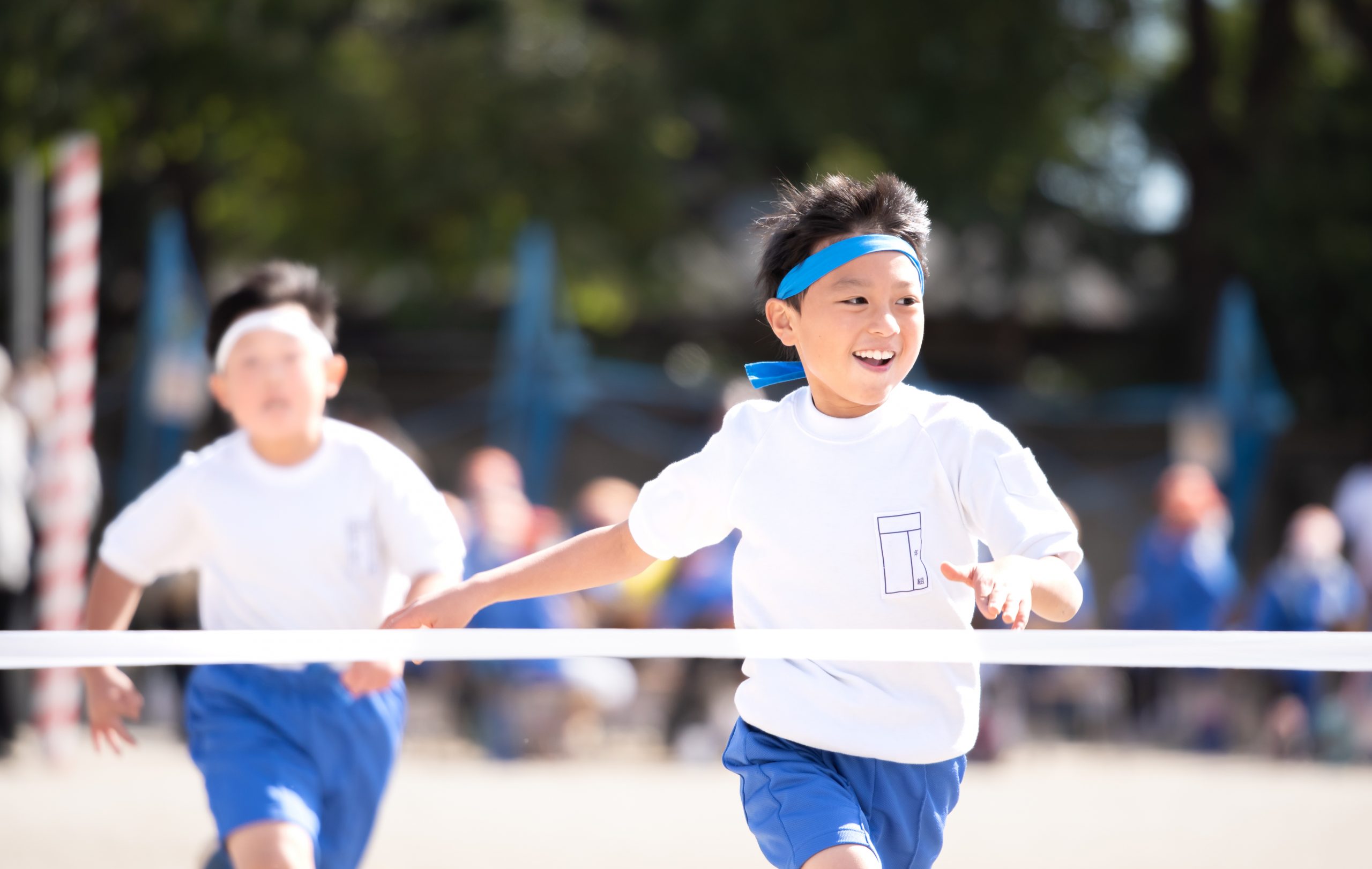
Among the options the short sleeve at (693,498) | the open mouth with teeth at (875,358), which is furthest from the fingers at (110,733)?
the open mouth with teeth at (875,358)

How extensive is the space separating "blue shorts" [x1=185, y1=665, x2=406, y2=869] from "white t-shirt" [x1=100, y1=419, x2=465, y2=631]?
0.16 m

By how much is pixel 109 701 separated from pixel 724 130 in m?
15.3

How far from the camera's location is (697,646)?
2.97 meters

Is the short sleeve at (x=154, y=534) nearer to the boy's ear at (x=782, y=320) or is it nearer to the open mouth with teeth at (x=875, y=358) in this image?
the boy's ear at (x=782, y=320)

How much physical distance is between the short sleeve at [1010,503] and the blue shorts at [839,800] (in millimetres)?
515

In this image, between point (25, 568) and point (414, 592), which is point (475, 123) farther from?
point (414, 592)

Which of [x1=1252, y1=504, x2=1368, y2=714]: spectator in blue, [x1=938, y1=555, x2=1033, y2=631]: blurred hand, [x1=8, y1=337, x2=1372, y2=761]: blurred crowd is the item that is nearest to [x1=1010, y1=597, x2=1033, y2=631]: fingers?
[x1=938, y1=555, x2=1033, y2=631]: blurred hand

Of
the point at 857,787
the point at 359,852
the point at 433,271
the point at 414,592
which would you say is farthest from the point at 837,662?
the point at 433,271

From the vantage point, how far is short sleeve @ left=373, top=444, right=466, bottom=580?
3.87 m

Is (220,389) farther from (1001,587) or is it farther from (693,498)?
(1001,587)

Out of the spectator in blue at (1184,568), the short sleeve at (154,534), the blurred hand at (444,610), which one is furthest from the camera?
the spectator in blue at (1184,568)

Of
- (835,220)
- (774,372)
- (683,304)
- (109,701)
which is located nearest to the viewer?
(835,220)

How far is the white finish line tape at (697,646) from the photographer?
9.46 feet

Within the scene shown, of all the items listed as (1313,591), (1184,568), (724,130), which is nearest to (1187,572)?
(1184,568)
